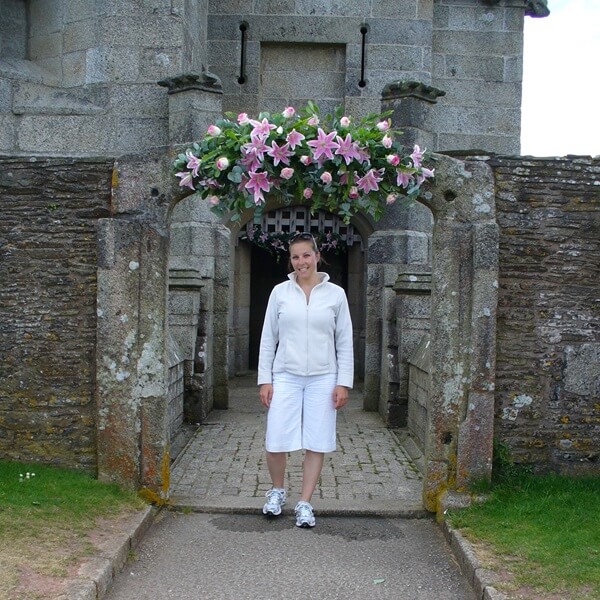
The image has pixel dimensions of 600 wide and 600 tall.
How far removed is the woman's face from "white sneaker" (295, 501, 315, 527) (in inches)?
60.0

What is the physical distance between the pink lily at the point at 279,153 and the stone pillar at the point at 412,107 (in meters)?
5.11

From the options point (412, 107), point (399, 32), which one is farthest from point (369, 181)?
point (399, 32)

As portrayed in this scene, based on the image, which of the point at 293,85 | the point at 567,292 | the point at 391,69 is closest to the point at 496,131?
the point at 391,69

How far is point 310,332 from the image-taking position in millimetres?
5449

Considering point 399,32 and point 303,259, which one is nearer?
point 303,259

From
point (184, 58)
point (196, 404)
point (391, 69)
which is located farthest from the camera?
point (391, 69)

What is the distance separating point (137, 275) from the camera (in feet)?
19.3

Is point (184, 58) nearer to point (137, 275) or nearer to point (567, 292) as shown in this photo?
point (137, 275)

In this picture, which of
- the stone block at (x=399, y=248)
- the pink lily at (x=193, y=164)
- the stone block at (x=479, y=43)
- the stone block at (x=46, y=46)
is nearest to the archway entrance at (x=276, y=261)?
the stone block at (x=399, y=248)

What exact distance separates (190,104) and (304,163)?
188 inches

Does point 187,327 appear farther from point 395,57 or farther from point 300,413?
point 395,57

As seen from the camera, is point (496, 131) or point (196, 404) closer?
point (196, 404)

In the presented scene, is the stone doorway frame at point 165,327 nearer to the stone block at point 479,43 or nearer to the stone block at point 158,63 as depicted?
the stone block at point 158,63

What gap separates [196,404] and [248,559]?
463 cm
